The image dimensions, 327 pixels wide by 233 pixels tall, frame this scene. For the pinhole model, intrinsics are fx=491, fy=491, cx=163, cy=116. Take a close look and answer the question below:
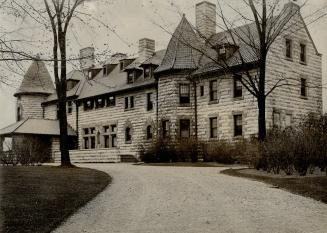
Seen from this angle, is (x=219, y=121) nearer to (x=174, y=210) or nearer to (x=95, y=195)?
(x=95, y=195)

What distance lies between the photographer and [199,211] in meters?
10.0

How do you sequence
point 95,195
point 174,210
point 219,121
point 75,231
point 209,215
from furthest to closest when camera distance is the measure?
point 219,121 → point 95,195 → point 174,210 → point 209,215 → point 75,231

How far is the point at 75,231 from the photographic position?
8195 millimetres

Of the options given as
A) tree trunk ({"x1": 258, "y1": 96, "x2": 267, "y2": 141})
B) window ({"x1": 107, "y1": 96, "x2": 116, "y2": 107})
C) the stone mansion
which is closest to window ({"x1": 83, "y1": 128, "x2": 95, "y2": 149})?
the stone mansion

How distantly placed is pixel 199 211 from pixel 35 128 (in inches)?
1433

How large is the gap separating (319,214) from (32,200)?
6252 mm

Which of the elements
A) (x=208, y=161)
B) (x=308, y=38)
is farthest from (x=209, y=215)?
(x=308, y=38)

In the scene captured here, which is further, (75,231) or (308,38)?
(308,38)

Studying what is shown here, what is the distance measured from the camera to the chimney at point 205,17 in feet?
120

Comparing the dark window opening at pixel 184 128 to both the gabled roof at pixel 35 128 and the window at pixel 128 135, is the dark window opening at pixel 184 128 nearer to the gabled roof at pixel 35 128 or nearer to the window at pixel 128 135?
the window at pixel 128 135

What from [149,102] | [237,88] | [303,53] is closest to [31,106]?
[149,102]

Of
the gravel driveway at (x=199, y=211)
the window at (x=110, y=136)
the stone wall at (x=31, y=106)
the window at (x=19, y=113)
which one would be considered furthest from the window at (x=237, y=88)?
the window at (x=19, y=113)

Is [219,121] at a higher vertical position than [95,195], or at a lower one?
higher

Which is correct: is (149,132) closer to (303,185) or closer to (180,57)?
(180,57)
